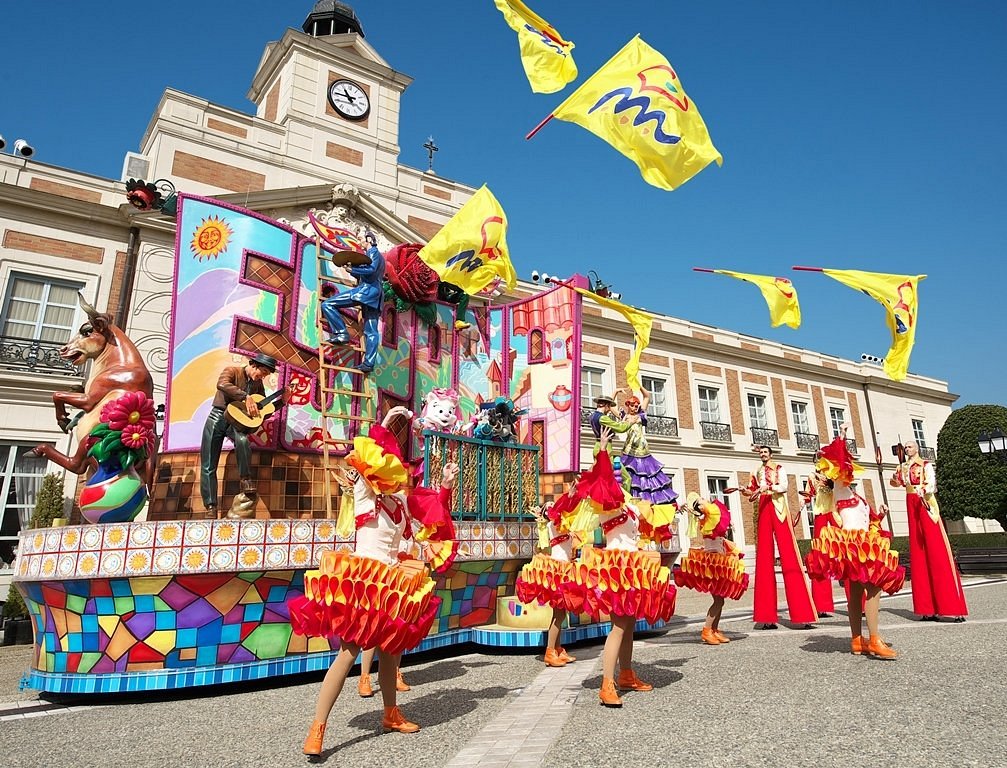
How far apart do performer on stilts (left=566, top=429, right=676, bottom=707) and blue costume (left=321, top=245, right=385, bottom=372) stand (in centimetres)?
418

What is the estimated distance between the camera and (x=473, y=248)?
861 cm

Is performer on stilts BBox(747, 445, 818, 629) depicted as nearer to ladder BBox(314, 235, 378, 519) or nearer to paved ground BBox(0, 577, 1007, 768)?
paved ground BBox(0, 577, 1007, 768)

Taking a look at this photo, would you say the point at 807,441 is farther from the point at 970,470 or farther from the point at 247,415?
the point at 247,415

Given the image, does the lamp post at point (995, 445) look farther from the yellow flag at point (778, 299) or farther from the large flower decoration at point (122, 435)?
the large flower decoration at point (122, 435)

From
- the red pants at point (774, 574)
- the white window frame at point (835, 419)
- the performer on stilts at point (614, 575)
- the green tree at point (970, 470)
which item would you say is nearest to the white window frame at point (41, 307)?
the performer on stilts at point (614, 575)

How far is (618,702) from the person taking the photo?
4.66 meters

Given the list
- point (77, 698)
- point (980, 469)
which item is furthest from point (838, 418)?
point (77, 698)

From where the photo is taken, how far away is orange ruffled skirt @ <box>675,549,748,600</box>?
7.65 metres

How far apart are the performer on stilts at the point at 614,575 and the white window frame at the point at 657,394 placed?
17.6 m

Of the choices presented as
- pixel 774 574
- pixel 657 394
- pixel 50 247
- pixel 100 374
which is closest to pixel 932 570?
pixel 774 574

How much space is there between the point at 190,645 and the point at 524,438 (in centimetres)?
573

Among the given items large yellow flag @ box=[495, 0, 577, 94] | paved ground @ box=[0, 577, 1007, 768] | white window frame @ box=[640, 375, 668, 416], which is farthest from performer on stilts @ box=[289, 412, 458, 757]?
white window frame @ box=[640, 375, 668, 416]

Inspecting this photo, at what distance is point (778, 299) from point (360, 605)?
642cm

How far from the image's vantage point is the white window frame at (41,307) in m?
12.3
